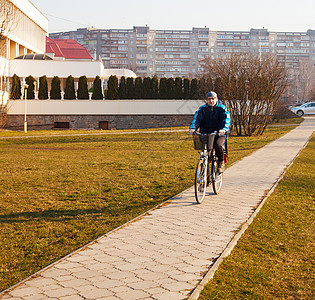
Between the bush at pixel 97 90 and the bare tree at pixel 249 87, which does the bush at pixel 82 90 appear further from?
the bare tree at pixel 249 87

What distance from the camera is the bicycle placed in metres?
7.98

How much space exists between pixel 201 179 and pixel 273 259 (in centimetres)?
299

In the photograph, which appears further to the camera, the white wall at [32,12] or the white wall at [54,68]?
the white wall at [32,12]

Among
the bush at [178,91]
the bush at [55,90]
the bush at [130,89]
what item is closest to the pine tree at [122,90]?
the bush at [130,89]

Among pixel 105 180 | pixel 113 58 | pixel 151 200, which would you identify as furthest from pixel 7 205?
pixel 113 58

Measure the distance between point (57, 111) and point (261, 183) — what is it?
30.9 m

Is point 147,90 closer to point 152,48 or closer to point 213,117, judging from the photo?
point 213,117

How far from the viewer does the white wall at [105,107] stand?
3856 centimetres

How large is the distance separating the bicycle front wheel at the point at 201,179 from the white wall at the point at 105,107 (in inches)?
1271

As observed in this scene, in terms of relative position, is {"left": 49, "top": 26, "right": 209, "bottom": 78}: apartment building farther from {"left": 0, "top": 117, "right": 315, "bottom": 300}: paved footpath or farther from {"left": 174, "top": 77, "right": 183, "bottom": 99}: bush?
{"left": 0, "top": 117, "right": 315, "bottom": 300}: paved footpath

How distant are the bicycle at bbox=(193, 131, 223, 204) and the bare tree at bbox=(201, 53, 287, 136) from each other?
1790 centimetres

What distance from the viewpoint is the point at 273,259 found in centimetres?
517

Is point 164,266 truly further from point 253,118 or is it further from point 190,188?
point 253,118

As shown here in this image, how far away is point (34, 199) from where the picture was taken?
8.91m
